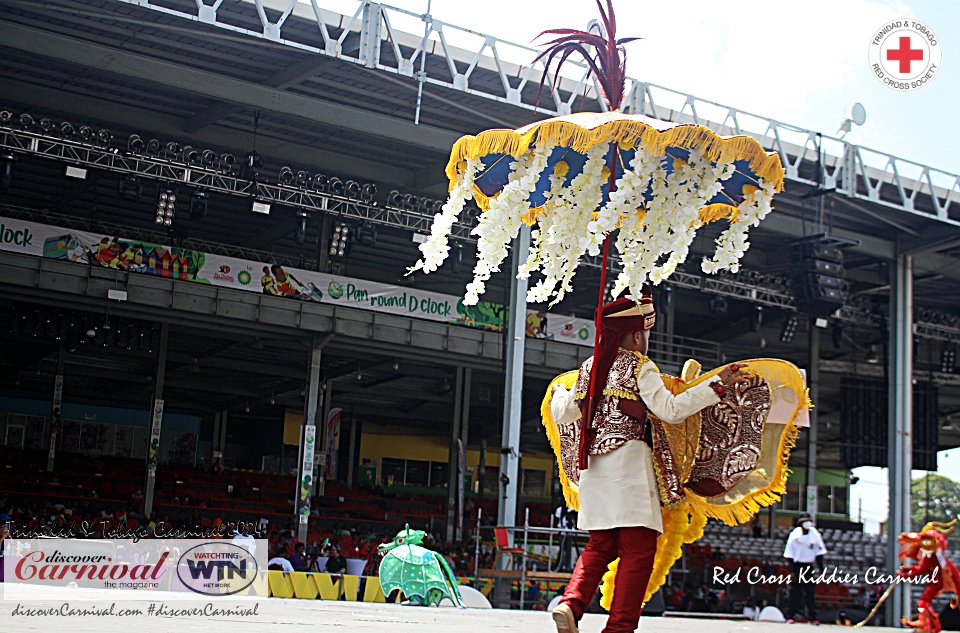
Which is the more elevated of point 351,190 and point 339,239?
point 351,190

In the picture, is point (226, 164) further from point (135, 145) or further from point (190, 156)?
point (135, 145)

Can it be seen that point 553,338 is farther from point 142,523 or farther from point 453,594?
point 453,594

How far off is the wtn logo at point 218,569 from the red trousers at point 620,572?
320 cm

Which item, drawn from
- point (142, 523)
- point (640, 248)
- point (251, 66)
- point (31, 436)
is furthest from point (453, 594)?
point (31, 436)

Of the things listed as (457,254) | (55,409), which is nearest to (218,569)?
(457,254)

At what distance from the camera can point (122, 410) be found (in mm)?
38469

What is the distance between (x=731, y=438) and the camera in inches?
200

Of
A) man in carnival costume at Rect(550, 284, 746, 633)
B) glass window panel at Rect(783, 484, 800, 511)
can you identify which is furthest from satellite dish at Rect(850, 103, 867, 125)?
glass window panel at Rect(783, 484, 800, 511)

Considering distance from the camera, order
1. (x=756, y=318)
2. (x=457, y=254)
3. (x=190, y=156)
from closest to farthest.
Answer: (x=190, y=156), (x=457, y=254), (x=756, y=318)

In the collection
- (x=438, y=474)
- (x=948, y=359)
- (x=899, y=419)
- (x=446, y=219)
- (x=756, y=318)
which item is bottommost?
(x=438, y=474)

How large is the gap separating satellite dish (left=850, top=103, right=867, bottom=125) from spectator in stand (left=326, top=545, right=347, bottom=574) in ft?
42.2

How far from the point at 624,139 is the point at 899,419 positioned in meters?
20.7

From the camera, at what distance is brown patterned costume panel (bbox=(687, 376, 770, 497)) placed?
5047 mm

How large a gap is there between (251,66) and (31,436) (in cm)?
2423
